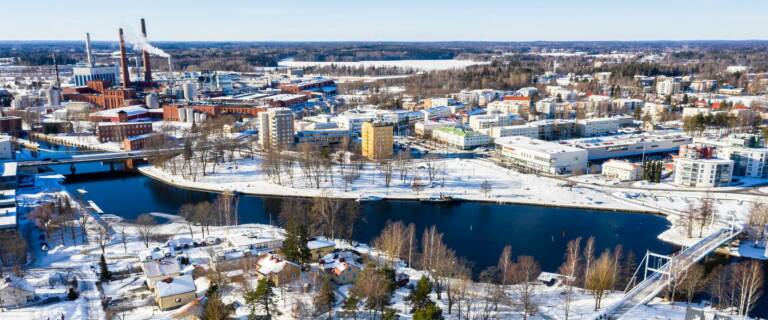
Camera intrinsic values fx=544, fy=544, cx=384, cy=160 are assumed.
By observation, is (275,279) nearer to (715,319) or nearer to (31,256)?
(31,256)

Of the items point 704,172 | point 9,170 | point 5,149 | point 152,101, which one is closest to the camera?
point 9,170

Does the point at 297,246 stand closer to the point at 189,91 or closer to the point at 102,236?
the point at 102,236

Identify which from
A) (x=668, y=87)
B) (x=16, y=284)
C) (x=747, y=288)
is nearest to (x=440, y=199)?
(x=747, y=288)

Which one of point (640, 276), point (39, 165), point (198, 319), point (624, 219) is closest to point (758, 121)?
point (624, 219)

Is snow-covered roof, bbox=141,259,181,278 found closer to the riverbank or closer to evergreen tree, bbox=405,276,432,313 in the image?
evergreen tree, bbox=405,276,432,313

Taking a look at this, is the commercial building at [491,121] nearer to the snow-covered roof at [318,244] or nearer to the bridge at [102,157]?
the bridge at [102,157]

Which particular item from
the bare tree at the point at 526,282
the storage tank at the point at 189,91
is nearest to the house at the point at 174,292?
the bare tree at the point at 526,282

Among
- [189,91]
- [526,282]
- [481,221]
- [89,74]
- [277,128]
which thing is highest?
[89,74]
